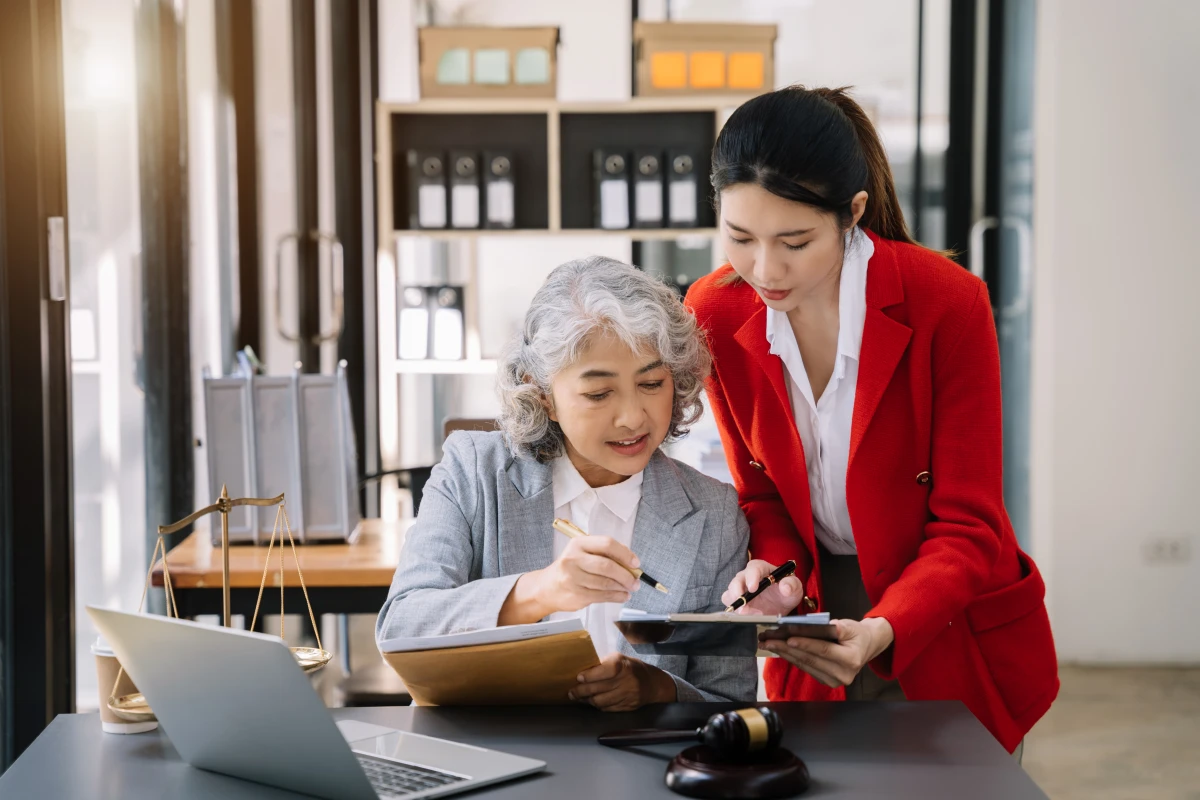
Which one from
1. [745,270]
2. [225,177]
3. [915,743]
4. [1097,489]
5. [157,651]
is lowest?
[1097,489]

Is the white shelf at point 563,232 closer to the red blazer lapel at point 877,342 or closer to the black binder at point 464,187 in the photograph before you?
the black binder at point 464,187

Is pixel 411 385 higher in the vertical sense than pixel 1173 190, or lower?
lower

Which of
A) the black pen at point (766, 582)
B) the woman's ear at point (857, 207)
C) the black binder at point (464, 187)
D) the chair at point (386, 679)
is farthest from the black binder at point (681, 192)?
the black pen at point (766, 582)

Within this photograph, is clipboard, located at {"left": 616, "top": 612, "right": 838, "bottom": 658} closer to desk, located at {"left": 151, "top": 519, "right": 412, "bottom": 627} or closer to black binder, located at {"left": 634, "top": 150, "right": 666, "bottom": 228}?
desk, located at {"left": 151, "top": 519, "right": 412, "bottom": 627}

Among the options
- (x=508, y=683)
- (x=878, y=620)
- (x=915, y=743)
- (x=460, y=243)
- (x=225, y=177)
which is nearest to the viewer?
(x=915, y=743)

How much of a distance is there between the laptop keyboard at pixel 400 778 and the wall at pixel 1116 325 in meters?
3.84

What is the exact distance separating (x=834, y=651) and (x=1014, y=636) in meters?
0.45

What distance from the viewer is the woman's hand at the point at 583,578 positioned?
1.33 metres

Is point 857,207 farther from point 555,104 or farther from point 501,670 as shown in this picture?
point 555,104

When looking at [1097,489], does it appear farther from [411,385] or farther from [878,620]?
[878,620]

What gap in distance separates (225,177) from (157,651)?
280 centimetres

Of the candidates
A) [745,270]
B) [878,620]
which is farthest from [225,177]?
[878,620]

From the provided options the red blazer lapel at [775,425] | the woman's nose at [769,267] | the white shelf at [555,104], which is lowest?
the red blazer lapel at [775,425]

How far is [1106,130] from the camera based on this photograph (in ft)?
14.7
